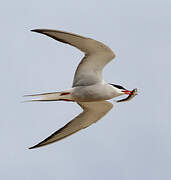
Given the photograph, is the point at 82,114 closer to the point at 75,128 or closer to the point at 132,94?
the point at 75,128

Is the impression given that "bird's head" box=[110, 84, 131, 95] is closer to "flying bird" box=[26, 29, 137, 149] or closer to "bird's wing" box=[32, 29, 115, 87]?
"flying bird" box=[26, 29, 137, 149]

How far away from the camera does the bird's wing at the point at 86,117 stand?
14.6m

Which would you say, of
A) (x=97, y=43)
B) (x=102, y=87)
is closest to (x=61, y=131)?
(x=102, y=87)

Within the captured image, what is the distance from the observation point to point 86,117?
1512 cm

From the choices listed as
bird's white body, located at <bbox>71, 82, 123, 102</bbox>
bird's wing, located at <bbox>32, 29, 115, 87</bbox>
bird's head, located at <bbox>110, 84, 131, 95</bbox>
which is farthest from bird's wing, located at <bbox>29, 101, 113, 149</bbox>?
bird's wing, located at <bbox>32, 29, 115, 87</bbox>

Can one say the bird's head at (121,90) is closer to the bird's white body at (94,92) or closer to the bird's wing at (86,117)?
the bird's white body at (94,92)

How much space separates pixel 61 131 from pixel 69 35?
2628mm

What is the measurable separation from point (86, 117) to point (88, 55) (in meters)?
1.91

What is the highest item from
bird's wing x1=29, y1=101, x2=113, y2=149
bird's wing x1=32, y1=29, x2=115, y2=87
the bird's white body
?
bird's wing x1=32, y1=29, x2=115, y2=87

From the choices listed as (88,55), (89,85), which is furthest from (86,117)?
(88,55)

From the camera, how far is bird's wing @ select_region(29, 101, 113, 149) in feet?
47.9

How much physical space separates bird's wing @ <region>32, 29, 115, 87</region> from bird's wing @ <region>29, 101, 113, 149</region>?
0.89 metres

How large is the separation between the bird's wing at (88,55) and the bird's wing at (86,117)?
34.9 inches

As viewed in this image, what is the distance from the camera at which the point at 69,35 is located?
1292 centimetres
